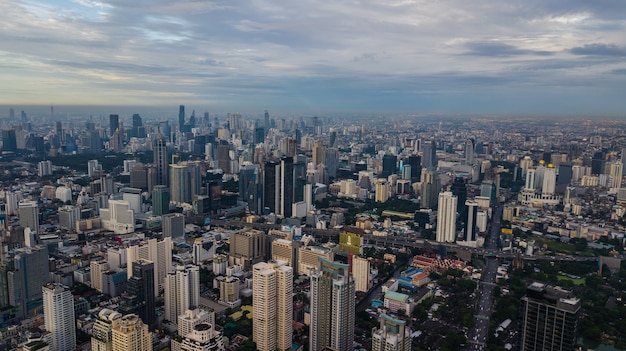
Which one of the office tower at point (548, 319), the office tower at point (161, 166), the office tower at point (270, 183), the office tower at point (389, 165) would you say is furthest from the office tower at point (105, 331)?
the office tower at point (389, 165)

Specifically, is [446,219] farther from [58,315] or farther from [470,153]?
[470,153]

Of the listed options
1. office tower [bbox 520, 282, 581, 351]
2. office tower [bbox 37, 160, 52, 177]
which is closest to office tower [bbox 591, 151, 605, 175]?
office tower [bbox 520, 282, 581, 351]

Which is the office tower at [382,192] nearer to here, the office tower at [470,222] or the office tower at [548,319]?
the office tower at [470,222]

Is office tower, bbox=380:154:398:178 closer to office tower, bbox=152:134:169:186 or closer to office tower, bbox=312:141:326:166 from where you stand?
office tower, bbox=312:141:326:166

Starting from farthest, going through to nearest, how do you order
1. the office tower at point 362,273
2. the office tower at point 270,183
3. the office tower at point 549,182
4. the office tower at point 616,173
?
the office tower at point 616,173, the office tower at point 549,182, the office tower at point 270,183, the office tower at point 362,273

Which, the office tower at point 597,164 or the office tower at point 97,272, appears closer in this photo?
the office tower at point 97,272

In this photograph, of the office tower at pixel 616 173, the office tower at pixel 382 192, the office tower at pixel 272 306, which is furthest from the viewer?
the office tower at pixel 382 192
